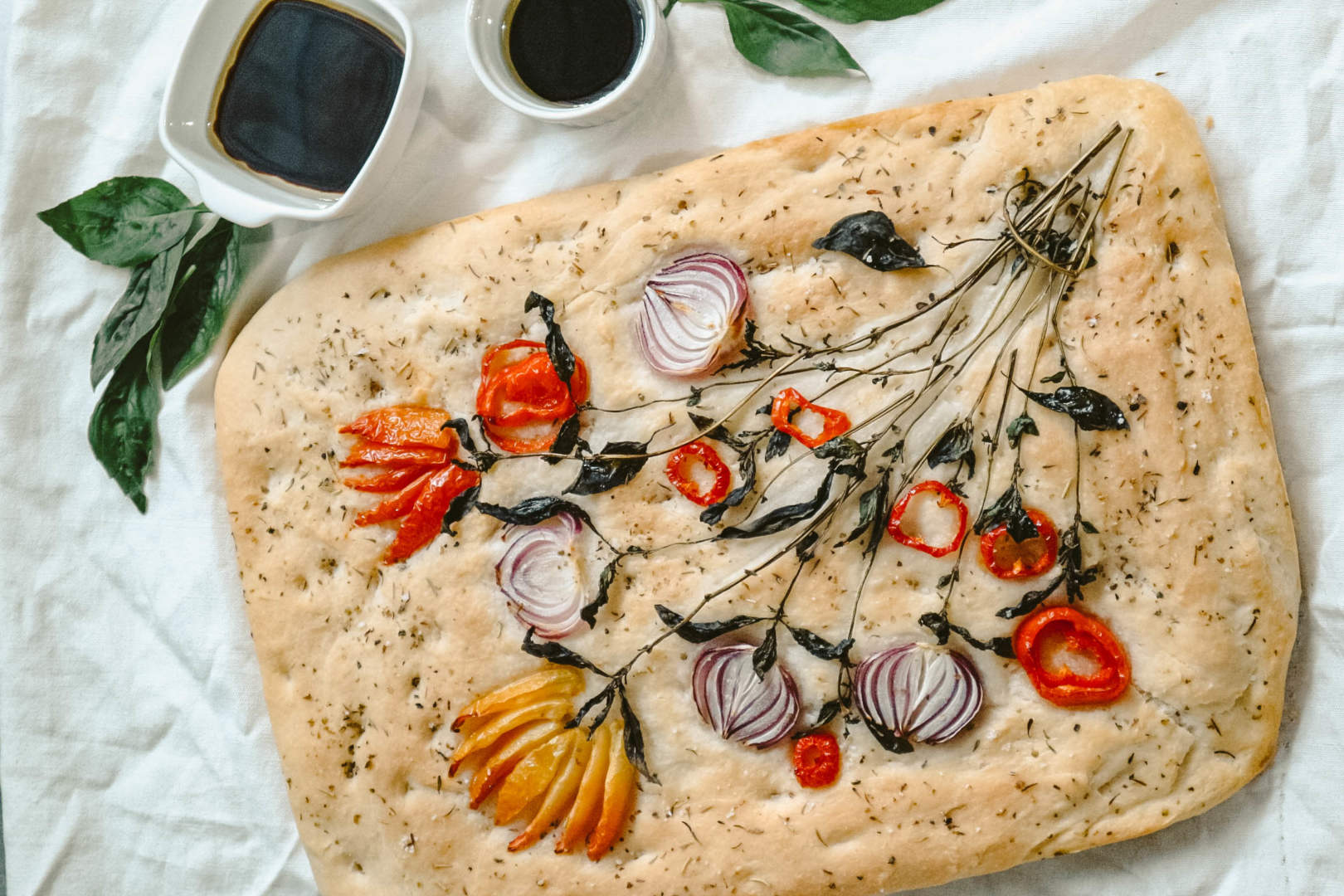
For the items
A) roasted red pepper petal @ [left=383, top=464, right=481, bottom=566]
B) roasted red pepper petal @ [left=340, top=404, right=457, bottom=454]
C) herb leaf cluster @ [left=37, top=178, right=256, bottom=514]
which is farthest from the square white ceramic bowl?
roasted red pepper petal @ [left=383, top=464, right=481, bottom=566]

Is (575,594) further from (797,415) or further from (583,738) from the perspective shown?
(797,415)

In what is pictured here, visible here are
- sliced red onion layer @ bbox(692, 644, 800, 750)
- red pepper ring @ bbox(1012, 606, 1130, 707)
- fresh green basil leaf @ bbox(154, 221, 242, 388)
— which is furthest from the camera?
fresh green basil leaf @ bbox(154, 221, 242, 388)

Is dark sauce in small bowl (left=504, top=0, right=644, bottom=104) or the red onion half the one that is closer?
the red onion half

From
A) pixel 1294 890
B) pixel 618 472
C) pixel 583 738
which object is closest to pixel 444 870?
pixel 583 738

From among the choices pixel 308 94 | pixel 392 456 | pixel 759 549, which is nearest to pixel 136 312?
pixel 308 94

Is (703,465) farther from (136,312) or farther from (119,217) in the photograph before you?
(119,217)

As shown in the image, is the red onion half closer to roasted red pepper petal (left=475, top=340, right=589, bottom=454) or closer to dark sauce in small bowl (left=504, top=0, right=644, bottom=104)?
roasted red pepper petal (left=475, top=340, right=589, bottom=454)

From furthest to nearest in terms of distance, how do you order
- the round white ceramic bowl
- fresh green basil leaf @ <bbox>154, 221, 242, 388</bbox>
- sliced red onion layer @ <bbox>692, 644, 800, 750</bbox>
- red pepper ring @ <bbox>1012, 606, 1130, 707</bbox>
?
fresh green basil leaf @ <bbox>154, 221, 242, 388</bbox>
the round white ceramic bowl
sliced red onion layer @ <bbox>692, 644, 800, 750</bbox>
red pepper ring @ <bbox>1012, 606, 1130, 707</bbox>

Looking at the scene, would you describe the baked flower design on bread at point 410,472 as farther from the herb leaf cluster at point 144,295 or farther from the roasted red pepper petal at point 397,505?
the herb leaf cluster at point 144,295
